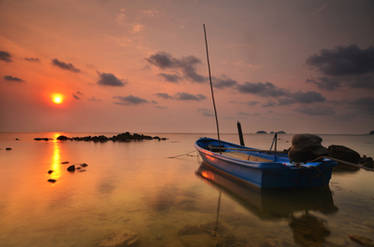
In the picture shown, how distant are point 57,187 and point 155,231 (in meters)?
8.22

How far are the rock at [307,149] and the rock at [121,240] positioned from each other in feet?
21.8

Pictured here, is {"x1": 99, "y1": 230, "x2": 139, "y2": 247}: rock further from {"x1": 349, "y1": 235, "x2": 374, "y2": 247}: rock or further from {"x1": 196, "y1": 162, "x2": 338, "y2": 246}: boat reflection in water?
{"x1": 349, "y1": 235, "x2": 374, "y2": 247}: rock

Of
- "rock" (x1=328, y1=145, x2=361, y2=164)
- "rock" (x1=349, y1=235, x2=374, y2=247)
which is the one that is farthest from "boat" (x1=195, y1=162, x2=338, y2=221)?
"rock" (x1=328, y1=145, x2=361, y2=164)

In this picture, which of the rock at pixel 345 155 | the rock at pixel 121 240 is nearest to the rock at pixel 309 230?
the rock at pixel 121 240

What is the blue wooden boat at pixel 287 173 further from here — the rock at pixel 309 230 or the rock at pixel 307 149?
the rock at pixel 309 230

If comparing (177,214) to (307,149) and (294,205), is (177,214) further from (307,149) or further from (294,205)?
(307,149)

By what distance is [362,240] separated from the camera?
17.3 ft

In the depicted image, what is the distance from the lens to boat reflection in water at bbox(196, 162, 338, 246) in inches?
232

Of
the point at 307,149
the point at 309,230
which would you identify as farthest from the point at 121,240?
the point at 307,149

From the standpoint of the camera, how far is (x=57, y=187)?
11086 millimetres

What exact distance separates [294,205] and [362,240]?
10.1 ft

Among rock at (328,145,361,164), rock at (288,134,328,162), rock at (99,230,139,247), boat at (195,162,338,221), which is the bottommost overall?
boat at (195,162,338,221)

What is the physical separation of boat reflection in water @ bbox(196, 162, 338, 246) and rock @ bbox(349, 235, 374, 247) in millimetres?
588

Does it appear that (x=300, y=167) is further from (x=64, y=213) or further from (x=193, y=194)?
(x=64, y=213)
